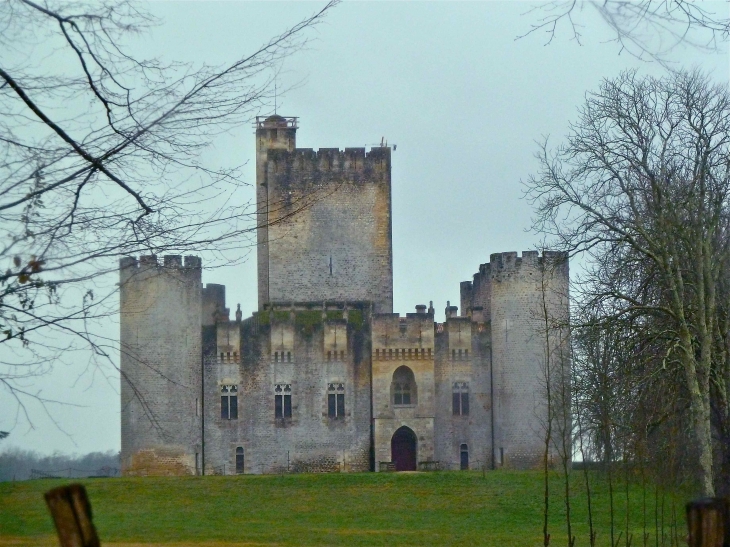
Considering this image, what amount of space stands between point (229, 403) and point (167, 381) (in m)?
2.32

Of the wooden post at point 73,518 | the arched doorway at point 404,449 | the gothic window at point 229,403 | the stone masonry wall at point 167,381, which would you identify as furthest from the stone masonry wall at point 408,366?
the wooden post at point 73,518

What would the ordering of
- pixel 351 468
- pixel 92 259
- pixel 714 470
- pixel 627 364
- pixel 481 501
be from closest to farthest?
1. pixel 92 259
2. pixel 627 364
3. pixel 714 470
4. pixel 481 501
5. pixel 351 468

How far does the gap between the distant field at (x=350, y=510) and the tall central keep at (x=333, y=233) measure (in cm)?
1142

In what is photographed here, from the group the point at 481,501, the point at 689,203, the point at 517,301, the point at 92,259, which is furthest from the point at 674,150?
the point at 517,301

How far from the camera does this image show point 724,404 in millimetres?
21219

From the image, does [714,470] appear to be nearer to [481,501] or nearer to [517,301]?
[481,501]

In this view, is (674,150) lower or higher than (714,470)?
higher

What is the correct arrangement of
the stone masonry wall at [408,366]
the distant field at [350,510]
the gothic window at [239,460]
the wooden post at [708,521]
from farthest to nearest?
the stone masonry wall at [408,366]
the gothic window at [239,460]
the distant field at [350,510]
the wooden post at [708,521]

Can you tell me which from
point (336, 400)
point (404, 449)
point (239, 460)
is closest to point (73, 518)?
point (239, 460)

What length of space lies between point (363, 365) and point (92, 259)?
126 ft

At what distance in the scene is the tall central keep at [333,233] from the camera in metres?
49.2

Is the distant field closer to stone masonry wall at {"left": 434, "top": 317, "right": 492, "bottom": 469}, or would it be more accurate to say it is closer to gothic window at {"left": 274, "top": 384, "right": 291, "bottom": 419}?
stone masonry wall at {"left": 434, "top": 317, "right": 492, "bottom": 469}

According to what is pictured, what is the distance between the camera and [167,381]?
148 ft

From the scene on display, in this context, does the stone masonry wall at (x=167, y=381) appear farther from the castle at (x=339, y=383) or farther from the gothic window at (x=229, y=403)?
the gothic window at (x=229, y=403)
